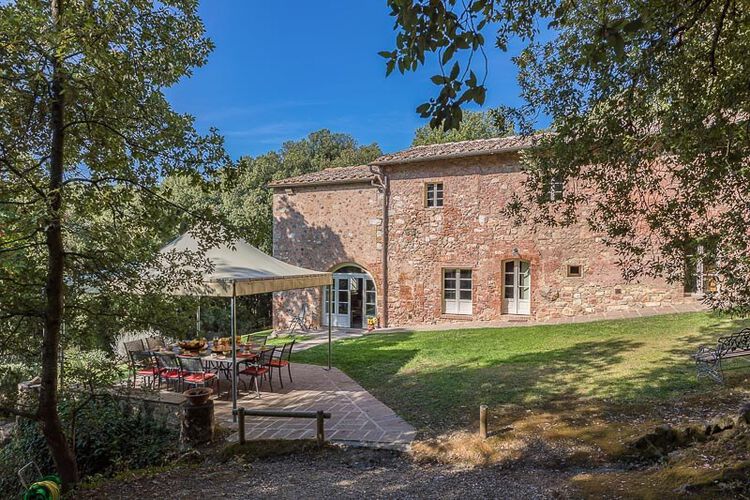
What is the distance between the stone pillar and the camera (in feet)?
19.6

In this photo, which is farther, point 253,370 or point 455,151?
point 455,151

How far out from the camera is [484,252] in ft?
48.4

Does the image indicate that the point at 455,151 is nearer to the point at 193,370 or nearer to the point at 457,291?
the point at 457,291

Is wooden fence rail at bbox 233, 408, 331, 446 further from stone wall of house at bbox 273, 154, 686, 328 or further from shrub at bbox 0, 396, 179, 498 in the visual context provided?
stone wall of house at bbox 273, 154, 686, 328

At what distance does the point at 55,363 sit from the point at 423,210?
39.8 feet

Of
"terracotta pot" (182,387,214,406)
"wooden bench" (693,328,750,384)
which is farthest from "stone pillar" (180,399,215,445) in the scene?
"wooden bench" (693,328,750,384)

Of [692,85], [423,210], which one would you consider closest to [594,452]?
[692,85]

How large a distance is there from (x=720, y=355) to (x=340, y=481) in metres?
5.81

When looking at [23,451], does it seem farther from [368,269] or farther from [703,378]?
[368,269]

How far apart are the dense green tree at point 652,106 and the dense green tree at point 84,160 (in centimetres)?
291

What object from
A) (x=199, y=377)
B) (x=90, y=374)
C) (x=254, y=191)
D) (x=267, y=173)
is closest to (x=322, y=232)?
(x=254, y=191)

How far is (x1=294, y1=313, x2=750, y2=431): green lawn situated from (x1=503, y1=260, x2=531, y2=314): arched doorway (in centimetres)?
188

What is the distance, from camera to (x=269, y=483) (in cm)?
482

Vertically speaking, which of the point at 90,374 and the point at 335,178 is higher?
the point at 335,178
